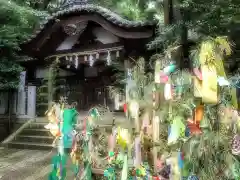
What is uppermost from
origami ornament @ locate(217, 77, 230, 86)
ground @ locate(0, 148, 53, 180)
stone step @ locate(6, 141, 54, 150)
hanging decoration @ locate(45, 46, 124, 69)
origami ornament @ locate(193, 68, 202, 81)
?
hanging decoration @ locate(45, 46, 124, 69)

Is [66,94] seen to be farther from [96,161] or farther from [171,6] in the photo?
[96,161]

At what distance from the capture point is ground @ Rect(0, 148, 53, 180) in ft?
17.9

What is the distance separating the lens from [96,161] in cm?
372

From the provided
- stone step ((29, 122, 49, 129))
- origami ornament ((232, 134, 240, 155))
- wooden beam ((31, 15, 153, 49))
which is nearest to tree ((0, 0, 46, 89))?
wooden beam ((31, 15, 153, 49))

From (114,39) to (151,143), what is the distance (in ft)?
22.7

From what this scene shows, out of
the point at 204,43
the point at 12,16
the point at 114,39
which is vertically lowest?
the point at 204,43

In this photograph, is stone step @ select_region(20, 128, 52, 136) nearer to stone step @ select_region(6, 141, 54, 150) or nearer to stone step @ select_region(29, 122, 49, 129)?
stone step @ select_region(29, 122, 49, 129)

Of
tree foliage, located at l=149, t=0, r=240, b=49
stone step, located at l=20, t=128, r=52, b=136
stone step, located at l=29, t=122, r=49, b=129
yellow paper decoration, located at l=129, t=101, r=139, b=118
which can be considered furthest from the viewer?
stone step, located at l=29, t=122, r=49, b=129

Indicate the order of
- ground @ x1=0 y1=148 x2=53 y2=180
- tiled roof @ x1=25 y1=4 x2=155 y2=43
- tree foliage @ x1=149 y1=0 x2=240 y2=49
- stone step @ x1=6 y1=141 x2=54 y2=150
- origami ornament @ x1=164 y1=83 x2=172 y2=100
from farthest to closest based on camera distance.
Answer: stone step @ x1=6 y1=141 x2=54 y2=150 → tiled roof @ x1=25 y1=4 x2=155 y2=43 → tree foliage @ x1=149 y1=0 x2=240 y2=49 → ground @ x1=0 y1=148 x2=53 y2=180 → origami ornament @ x1=164 y1=83 x2=172 y2=100

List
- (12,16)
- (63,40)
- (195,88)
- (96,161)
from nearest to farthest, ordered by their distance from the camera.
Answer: (195,88) < (96,161) < (12,16) < (63,40)

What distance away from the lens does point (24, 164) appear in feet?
20.9

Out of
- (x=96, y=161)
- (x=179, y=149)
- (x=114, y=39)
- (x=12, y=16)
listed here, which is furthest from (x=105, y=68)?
(x=179, y=149)

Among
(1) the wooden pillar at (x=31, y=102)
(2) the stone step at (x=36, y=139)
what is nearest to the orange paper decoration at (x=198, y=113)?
(2) the stone step at (x=36, y=139)

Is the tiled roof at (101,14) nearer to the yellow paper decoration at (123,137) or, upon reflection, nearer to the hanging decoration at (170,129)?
the hanging decoration at (170,129)
